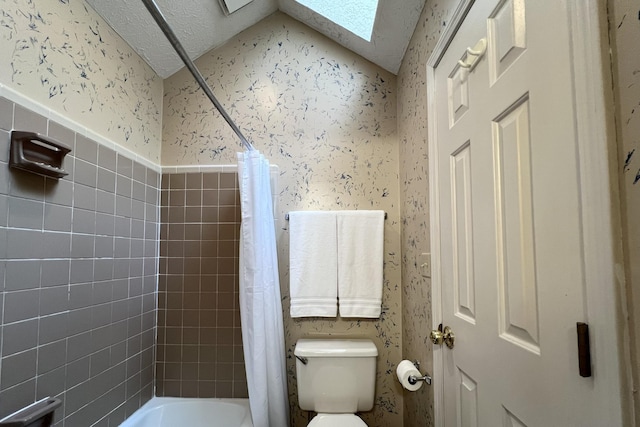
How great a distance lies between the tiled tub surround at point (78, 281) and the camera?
1.05 meters

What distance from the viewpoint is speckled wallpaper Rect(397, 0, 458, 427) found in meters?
1.36

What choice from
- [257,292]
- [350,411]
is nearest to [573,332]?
[257,292]

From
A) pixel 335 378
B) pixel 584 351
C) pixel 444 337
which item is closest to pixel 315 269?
pixel 335 378

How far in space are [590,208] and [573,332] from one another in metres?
0.22

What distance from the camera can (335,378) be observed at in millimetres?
1715

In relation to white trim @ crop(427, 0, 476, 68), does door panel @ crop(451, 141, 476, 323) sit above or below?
below

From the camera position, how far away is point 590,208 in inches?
20.5

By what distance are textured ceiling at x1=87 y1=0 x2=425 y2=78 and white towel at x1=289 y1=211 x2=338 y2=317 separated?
1.00 meters

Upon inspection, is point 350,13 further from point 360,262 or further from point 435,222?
point 360,262

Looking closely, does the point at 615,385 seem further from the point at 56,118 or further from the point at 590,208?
the point at 56,118

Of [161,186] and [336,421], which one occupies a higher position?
[161,186]

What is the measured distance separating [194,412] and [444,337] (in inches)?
58.5

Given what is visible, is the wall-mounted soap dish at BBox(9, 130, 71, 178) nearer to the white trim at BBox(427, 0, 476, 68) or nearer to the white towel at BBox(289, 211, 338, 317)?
the white towel at BBox(289, 211, 338, 317)

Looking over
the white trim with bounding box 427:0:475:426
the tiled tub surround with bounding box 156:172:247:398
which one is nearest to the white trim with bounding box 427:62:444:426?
the white trim with bounding box 427:0:475:426
